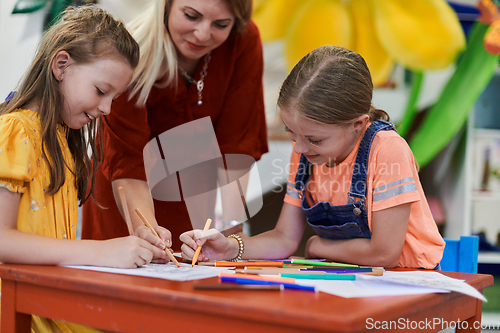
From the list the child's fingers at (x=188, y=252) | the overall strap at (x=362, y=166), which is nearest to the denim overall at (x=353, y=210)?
the overall strap at (x=362, y=166)

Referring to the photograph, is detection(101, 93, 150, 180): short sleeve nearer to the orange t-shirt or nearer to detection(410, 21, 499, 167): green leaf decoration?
the orange t-shirt

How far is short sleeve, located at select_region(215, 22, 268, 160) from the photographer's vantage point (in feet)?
4.44

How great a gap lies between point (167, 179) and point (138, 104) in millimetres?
282

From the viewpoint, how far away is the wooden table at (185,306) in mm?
484

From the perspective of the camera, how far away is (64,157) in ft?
3.29

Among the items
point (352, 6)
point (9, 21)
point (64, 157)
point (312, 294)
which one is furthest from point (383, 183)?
point (9, 21)

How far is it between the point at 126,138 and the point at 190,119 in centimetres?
20

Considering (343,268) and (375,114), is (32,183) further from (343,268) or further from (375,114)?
(375,114)

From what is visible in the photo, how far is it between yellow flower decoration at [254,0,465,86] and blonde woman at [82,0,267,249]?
2.84 ft

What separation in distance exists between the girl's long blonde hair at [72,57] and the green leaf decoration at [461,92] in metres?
1.58

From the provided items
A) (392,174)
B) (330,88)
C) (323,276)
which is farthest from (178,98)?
(323,276)

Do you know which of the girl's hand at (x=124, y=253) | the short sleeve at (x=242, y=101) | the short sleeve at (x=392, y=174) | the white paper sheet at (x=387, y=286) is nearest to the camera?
the white paper sheet at (x=387, y=286)

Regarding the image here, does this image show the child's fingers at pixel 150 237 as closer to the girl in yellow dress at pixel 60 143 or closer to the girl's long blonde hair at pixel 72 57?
the girl in yellow dress at pixel 60 143

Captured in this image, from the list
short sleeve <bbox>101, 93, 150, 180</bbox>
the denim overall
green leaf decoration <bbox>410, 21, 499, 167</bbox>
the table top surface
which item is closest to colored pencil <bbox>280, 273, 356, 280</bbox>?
the table top surface
